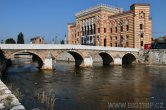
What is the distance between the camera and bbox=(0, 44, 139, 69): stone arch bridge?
4272 centimetres

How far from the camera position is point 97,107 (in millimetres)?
16547

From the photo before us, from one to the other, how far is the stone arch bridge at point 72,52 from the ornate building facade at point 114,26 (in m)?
6.34

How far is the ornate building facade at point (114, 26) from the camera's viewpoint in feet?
221

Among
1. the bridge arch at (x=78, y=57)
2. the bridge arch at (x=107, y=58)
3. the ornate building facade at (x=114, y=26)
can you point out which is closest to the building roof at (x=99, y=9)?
the ornate building facade at (x=114, y=26)

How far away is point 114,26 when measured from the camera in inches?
2936

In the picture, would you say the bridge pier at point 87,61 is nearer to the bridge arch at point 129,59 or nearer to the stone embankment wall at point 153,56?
the bridge arch at point 129,59

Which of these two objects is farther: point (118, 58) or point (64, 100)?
point (118, 58)

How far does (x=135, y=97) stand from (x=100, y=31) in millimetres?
57397

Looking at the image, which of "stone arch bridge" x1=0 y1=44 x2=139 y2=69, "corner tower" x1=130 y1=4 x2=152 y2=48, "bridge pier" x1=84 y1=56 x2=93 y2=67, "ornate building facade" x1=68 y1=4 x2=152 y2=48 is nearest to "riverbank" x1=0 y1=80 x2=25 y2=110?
"stone arch bridge" x1=0 y1=44 x2=139 y2=69

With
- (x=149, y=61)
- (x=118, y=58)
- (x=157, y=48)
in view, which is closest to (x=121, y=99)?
(x=118, y=58)

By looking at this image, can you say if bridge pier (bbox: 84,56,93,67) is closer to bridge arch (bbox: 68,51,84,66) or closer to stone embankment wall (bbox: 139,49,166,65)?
bridge arch (bbox: 68,51,84,66)

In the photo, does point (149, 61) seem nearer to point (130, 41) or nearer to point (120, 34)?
point (130, 41)

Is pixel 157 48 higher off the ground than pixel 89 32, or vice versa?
pixel 89 32

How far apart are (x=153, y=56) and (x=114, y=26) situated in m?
17.8
